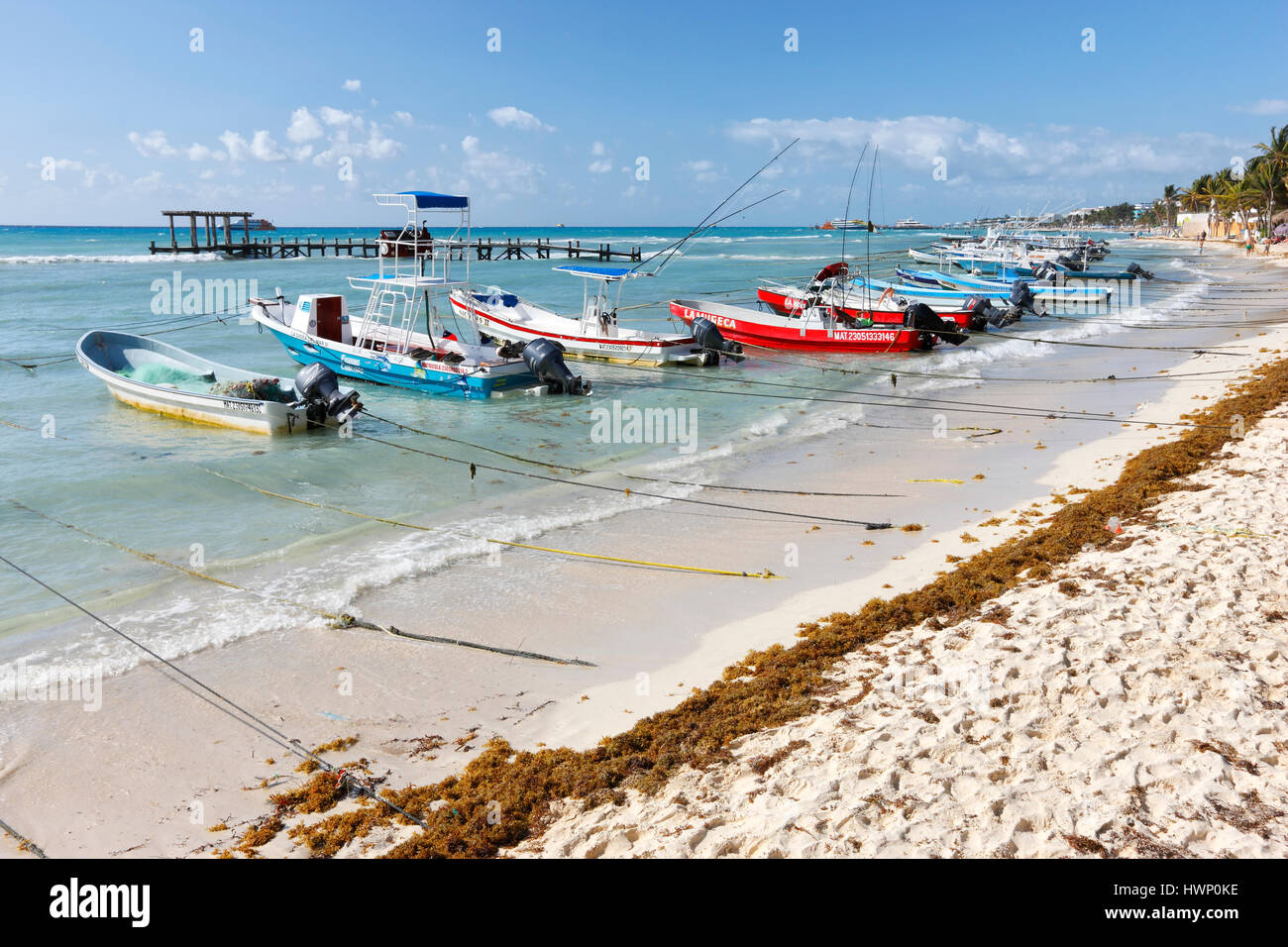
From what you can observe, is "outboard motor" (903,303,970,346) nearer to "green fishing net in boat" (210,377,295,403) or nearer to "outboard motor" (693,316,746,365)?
"outboard motor" (693,316,746,365)

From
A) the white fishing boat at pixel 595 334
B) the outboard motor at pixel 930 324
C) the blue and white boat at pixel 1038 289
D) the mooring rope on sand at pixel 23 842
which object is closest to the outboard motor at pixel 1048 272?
the blue and white boat at pixel 1038 289

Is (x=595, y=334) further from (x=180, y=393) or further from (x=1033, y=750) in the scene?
(x=1033, y=750)

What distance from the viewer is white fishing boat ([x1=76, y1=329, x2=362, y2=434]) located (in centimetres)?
1670

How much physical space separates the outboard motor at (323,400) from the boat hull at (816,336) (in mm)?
13719

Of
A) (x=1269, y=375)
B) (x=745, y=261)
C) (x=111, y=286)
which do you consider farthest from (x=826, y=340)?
(x=745, y=261)

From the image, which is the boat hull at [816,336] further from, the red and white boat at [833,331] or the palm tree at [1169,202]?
the palm tree at [1169,202]

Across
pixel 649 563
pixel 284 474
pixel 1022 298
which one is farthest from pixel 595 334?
pixel 1022 298

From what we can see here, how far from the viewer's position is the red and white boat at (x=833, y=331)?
88.9 feet

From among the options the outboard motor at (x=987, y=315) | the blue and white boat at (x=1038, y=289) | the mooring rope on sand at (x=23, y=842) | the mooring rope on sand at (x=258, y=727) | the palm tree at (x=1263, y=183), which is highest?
the palm tree at (x=1263, y=183)

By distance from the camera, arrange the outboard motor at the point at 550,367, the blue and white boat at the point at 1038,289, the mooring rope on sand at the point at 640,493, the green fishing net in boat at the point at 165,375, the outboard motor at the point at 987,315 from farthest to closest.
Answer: the blue and white boat at the point at 1038,289 → the outboard motor at the point at 987,315 → the outboard motor at the point at 550,367 → the green fishing net in boat at the point at 165,375 → the mooring rope on sand at the point at 640,493

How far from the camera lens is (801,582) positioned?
9.02 metres

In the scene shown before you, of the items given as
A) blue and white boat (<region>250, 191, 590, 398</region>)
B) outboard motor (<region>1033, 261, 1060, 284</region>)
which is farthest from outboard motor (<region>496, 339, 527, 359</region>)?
outboard motor (<region>1033, 261, 1060, 284</region>)

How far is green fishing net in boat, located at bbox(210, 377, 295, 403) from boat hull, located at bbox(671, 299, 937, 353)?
14352 millimetres
